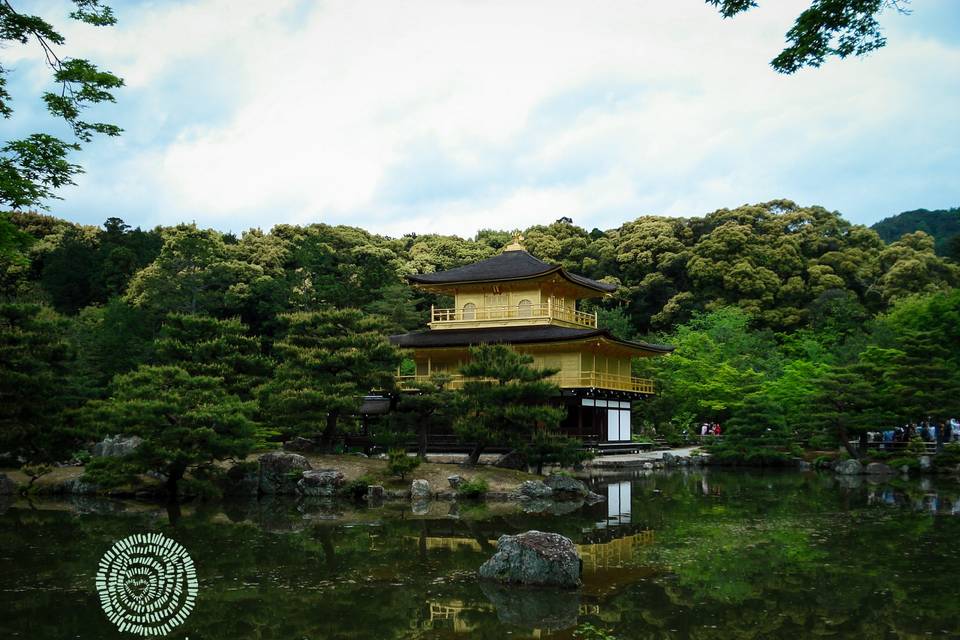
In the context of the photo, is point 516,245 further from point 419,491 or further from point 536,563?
point 536,563

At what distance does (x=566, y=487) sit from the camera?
20438 mm

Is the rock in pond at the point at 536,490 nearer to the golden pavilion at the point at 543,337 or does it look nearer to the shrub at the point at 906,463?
the golden pavilion at the point at 543,337

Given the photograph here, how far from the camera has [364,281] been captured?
1870 inches

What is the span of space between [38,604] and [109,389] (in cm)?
2282

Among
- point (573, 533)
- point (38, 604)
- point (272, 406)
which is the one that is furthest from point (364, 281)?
point (38, 604)

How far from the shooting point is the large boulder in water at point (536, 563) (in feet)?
32.6

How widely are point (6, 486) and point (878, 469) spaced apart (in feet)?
89.4

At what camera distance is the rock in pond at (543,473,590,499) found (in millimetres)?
20266

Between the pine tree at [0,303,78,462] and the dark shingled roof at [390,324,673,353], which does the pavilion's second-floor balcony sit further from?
the pine tree at [0,303,78,462]

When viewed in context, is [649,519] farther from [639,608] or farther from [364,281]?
[364,281]

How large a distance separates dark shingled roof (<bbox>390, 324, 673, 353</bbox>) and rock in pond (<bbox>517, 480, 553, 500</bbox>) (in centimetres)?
1009

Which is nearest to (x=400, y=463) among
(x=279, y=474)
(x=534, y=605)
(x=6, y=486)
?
(x=279, y=474)

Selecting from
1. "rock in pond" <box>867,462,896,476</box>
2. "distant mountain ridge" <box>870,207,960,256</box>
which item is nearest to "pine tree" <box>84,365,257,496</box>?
"rock in pond" <box>867,462,896,476</box>

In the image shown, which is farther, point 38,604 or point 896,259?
point 896,259
